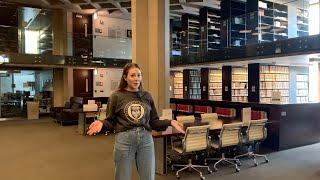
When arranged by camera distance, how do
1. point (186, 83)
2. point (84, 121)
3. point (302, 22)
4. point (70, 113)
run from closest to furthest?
point (84, 121) < point (302, 22) < point (70, 113) < point (186, 83)

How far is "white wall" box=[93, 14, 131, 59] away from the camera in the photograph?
1409 cm

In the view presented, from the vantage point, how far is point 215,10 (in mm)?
13633

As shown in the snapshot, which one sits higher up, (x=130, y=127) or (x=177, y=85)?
(x=177, y=85)

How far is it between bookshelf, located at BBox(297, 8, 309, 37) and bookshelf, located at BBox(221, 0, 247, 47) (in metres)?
1.75

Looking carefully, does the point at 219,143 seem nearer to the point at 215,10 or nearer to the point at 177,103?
the point at 177,103

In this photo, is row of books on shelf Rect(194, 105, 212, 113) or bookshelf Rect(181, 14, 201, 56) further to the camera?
bookshelf Rect(181, 14, 201, 56)

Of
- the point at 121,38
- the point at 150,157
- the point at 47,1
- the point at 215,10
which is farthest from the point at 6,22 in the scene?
the point at 150,157

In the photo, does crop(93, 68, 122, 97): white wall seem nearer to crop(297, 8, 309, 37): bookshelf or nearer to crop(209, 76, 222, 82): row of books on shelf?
crop(209, 76, 222, 82): row of books on shelf

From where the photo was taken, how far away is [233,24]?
11.0 meters

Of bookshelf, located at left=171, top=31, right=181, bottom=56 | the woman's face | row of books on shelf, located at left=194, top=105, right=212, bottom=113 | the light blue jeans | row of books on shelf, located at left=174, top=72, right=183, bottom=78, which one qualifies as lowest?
row of books on shelf, located at left=194, top=105, right=212, bottom=113

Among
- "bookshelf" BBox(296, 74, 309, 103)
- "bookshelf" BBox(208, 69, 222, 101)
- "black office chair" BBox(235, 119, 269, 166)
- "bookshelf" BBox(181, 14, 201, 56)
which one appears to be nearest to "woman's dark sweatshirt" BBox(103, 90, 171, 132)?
"black office chair" BBox(235, 119, 269, 166)

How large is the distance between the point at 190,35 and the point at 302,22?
5035mm

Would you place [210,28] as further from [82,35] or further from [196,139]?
[196,139]

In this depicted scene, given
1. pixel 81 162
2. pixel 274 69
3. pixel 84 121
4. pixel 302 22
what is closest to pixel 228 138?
pixel 81 162
